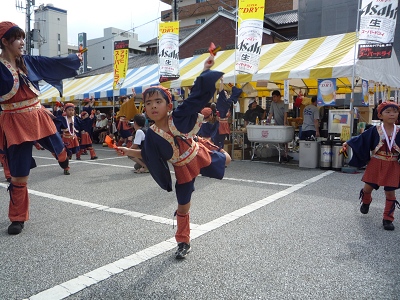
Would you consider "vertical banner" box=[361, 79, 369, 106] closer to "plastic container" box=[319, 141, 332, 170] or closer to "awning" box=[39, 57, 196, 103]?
"plastic container" box=[319, 141, 332, 170]

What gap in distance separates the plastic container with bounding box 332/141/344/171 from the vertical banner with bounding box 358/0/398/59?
2.08 meters

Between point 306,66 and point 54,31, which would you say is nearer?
point 306,66

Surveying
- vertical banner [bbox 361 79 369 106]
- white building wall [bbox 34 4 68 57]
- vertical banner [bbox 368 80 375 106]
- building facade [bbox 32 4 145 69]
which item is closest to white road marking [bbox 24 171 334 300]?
vertical banner [bbox 361 79 369 106]

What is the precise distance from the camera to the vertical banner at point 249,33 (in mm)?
8336

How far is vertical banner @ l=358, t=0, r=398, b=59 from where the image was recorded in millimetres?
6891

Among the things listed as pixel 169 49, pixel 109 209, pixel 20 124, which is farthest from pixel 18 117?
pixel 169 49

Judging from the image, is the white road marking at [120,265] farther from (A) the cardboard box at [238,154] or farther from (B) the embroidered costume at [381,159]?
(A) the cardboard box at [238,154]

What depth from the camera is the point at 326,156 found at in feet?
26.1

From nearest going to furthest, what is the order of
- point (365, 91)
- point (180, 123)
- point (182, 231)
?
point (180, 123), point (182, 231), point (365, 91)

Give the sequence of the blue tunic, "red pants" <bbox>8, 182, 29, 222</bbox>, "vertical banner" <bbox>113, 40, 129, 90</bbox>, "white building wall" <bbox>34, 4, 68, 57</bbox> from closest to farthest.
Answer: the blue tunic < "red pants" <bbox>8, 182, 29, 222</bbox> < "vertical banner" <bbox>113, 40, 129, 90</bbox> < "white building wall" <bbox>34, 4, 68, 57</bbox>

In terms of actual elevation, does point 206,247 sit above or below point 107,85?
below

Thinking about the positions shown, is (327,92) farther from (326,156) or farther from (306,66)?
(326,156)

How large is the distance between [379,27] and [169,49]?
241 inches

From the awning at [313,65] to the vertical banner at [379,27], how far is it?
423mm
